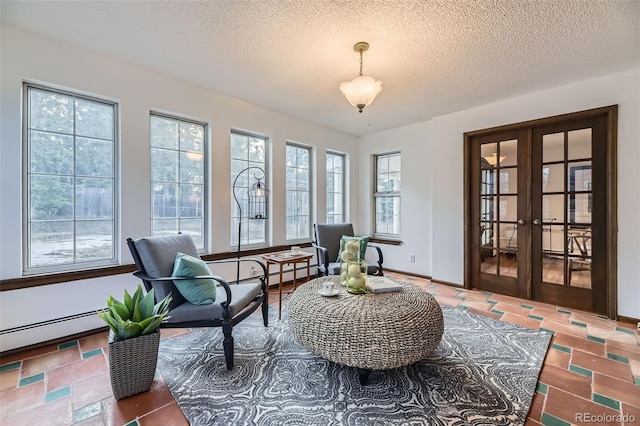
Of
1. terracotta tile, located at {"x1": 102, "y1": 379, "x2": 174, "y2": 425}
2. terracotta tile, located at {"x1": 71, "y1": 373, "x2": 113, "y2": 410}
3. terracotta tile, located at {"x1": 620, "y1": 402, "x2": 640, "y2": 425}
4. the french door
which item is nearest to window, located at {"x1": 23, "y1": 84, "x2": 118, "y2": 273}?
terracotta tile, located at {"x1": 71, "y1": 373, "x2": 113, "y2": 410}

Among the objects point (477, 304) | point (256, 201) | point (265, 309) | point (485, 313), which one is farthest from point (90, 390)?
point (477, 304)

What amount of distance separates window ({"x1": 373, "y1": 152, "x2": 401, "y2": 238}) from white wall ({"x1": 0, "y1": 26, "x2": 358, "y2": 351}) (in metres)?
1.91

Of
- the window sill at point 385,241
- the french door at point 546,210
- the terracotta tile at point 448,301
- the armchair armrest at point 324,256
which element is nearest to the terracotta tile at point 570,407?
the terracotta tile at point 448,301

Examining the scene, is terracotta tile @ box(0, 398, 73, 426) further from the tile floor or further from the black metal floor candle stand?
the black metal floor candle stand

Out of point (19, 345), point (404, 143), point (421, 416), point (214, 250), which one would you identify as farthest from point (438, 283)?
point (19, 345)

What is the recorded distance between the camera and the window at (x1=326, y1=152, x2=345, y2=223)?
4.91 meters

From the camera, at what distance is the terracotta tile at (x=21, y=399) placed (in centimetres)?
159

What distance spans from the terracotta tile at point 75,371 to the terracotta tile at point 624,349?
3.90 m

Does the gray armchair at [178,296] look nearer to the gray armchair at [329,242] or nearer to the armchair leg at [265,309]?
the armchair leg at [265,309]

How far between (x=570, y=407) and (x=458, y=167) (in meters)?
2.95

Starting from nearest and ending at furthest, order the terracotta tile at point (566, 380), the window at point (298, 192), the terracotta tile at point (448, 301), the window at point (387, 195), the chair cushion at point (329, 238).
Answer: the terracotta tile at point (566, 380) < the terracotta tile at point (448, 301) < the chair cushion at point (329, 238) < the window at point (298, 192) < the window at point (387, 195)

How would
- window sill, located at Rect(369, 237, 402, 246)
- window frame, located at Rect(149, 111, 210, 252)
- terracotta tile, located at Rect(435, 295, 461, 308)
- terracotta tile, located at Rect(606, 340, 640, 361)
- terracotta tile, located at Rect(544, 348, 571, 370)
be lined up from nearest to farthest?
terracotta tile, located at Rect(544, 348, 571, 370) → terracotta tile, located at Rect(606, 340, 640, 361) → window frame, located at Rect(149, 111, 210, 252) → terracotta tile, located at Rect(435, 295, 461, 308) → window sill, located at Rect(369, 237, 402, 246)

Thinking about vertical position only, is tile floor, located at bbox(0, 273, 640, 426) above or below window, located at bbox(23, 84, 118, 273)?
below

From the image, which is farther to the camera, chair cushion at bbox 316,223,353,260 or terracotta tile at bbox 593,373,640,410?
chair cushion at bbox 316,223,353,260
